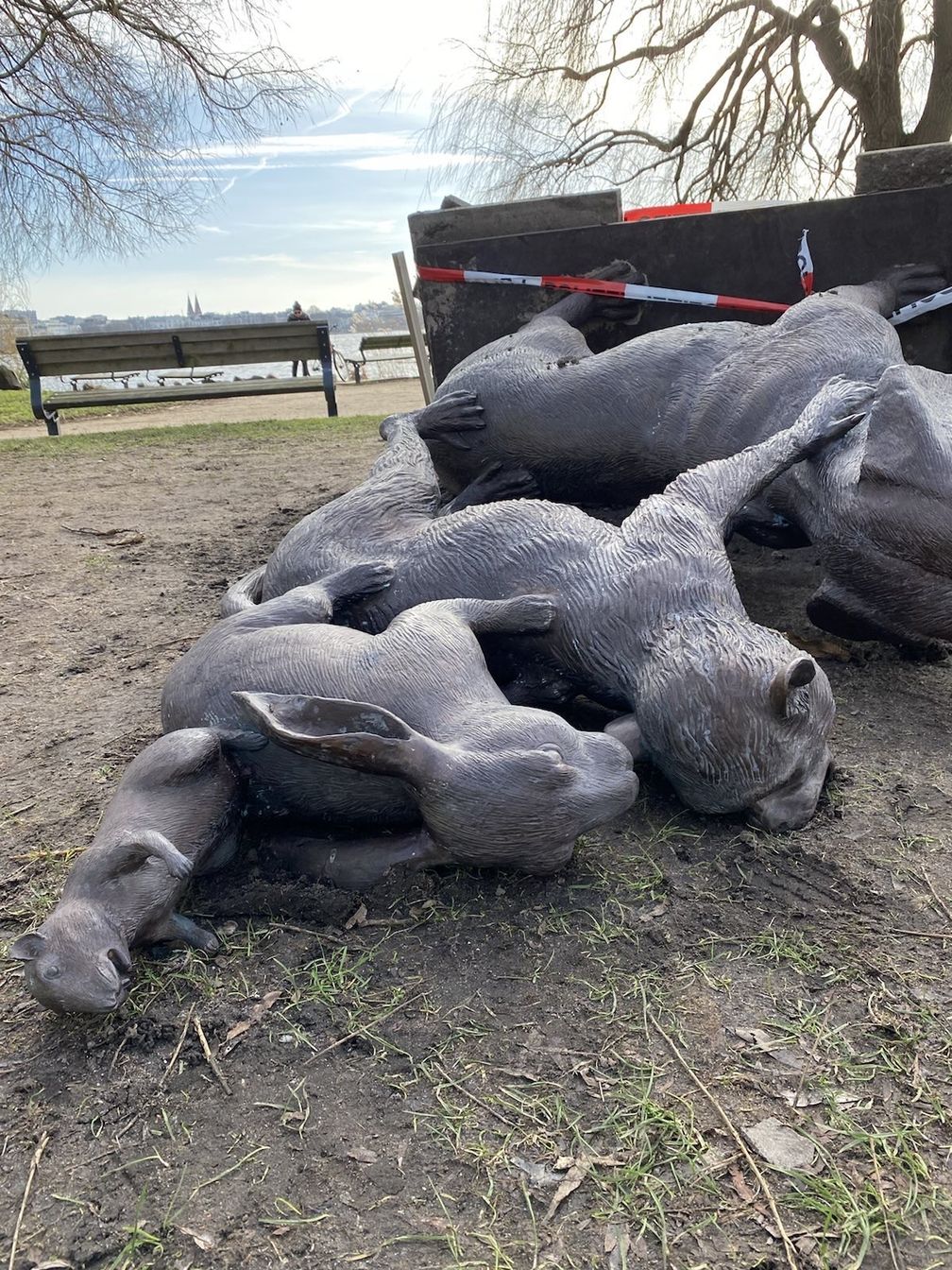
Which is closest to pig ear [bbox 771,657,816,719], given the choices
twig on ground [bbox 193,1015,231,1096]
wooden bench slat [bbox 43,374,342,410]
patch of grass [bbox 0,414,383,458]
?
twig on ground [bbox 193,1015,231,1096]

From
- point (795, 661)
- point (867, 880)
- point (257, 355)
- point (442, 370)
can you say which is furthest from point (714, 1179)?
point (257, 355)

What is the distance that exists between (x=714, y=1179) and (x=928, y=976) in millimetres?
752

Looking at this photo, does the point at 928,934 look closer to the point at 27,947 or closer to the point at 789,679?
the point at 789,679

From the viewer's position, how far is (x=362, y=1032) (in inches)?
82.0

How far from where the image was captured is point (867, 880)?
96.7 inches

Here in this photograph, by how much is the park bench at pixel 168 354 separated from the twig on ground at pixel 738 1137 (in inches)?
444

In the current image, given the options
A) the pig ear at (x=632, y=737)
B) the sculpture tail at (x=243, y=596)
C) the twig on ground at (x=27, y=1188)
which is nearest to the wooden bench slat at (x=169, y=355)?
the sculpture tail at (x=243, y=596)

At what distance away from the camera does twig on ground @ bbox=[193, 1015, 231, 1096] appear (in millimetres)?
1986

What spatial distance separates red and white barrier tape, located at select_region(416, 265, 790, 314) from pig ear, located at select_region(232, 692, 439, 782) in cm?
366

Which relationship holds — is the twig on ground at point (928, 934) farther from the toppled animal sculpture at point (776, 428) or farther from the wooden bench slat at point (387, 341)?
the wooden bench slat at point (387, 341)

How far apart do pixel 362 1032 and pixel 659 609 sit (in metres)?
1.41

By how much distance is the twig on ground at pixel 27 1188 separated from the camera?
5.52 feet

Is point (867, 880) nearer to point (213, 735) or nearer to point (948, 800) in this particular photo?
point (948, 800)

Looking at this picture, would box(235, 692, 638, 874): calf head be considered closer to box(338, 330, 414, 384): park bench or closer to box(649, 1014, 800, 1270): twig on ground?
box(649, 1014, 800, 1270): twig on ground
